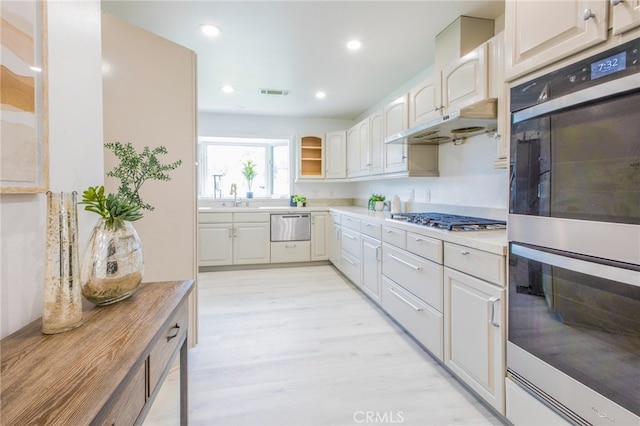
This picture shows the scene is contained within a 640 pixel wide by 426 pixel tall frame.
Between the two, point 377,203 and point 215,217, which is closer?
point 377,203

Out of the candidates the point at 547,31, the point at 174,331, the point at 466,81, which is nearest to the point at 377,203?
the point at 466,81

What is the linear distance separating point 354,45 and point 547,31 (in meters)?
1.81

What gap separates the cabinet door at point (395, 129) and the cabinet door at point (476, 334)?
1.57 m

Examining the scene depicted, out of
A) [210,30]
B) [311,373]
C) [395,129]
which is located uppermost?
[210,30]

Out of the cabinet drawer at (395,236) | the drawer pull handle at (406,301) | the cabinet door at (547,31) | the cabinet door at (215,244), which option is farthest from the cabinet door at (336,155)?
the cabinet door at (547,31)

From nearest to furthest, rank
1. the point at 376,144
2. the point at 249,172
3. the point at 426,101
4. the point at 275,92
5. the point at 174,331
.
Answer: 1. the point at 174,331
2. the point at 426,101
3. the point at 376,144
4. the point at 275,92
5. the point at 249,172

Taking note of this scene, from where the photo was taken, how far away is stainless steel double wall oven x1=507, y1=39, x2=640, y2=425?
3.14 feet

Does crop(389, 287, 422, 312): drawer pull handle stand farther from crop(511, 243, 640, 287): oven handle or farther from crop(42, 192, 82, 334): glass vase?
crop(42, 192, 82, 334): glass vase

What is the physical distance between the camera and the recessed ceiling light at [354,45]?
2689 millimetres

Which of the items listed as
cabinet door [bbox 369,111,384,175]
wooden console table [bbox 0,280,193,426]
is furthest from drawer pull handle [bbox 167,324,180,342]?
cabinet door [bbox 369,111,384,175]

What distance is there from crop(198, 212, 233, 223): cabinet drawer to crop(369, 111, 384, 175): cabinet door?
2131 mm

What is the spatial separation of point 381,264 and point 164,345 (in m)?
2.18

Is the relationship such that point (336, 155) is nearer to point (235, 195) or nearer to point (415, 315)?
point (235, 195)

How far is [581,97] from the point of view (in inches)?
42.0
